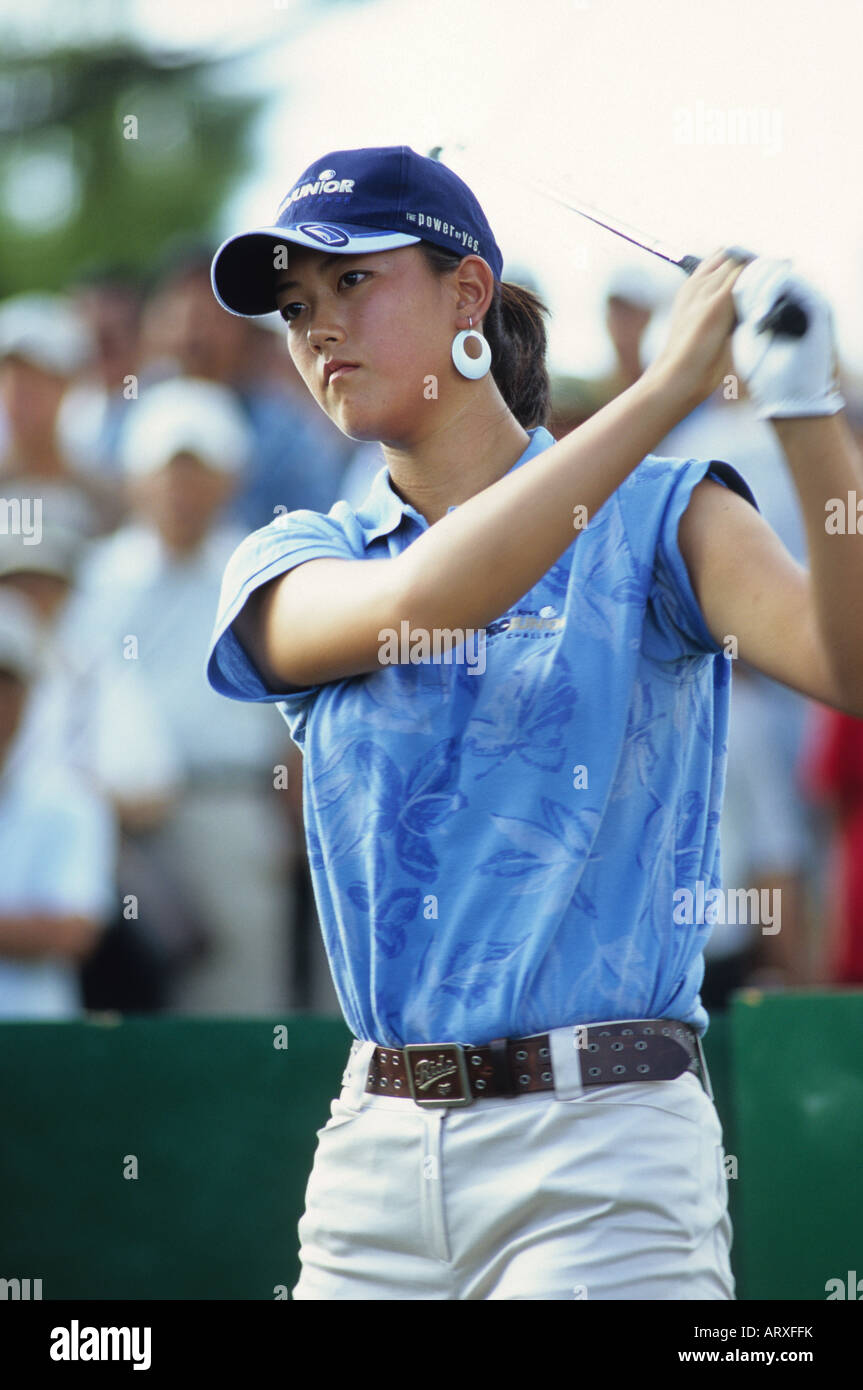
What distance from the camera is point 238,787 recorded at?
5.08 metres

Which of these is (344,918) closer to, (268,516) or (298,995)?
(298,995)

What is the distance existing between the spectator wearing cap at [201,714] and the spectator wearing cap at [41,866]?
10.7 inches

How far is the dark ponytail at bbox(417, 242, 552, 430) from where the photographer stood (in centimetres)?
257

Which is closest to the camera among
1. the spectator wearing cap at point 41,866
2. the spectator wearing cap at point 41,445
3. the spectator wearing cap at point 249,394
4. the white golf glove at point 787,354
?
the white golf glove at point 787,354

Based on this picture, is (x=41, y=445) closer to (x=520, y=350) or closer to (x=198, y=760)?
(x=198, y=760)

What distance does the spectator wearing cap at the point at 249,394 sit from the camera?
5.48 m

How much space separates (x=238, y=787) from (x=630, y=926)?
121 inches

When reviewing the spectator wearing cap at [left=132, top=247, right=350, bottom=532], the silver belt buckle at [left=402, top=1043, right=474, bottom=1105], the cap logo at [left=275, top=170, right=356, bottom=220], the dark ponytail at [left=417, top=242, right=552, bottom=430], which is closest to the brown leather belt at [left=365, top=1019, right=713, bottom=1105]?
the silver belt buckle at [left=402, top=1043, right=474, bottom=1105]

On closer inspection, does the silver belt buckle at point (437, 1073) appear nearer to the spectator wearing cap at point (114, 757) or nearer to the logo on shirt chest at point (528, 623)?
the logo on shirt chest at point (528, 623)

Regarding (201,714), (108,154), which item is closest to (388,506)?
(201,714)

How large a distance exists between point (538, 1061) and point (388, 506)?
818 mm

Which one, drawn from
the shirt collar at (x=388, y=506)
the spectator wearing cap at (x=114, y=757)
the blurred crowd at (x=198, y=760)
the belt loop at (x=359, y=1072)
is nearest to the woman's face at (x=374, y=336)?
the shirt collar at (x=388, y=506)

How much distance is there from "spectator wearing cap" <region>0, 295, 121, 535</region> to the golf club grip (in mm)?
4105

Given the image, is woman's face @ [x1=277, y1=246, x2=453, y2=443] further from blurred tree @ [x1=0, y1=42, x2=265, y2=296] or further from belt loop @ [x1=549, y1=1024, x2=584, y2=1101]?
blurred tree @ [x1=0, y1=42, x2=265, y2=296]
